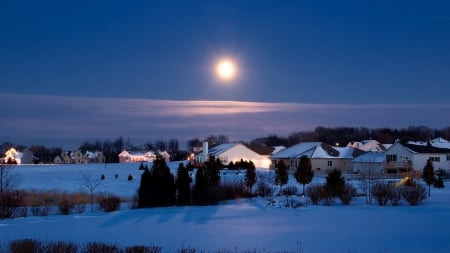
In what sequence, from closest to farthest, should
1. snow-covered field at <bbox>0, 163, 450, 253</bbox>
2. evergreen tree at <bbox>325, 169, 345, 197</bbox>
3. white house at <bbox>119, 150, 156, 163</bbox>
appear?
1. snow-covered field at <bbox>0, 163, 450, 253</bbox>
2. evergreen tree at <bbox>325, 169, 345, 197</bbox>
3. white house at <bbox>119, 150, 156, 163</bbox>

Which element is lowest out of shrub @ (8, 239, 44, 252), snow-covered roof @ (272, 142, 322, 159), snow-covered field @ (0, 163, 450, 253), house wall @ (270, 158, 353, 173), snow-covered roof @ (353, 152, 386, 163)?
snow-covered field @ (0, 163, 450, 253)

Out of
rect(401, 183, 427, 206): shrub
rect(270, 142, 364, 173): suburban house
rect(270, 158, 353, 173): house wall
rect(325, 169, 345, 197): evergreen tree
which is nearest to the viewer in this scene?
rect(401, 183, 427, 206): shrub

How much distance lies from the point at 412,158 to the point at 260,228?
4656cm

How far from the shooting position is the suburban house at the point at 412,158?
199 feet

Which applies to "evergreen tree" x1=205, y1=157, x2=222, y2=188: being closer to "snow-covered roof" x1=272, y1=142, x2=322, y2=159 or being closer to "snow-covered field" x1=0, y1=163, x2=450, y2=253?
"snow-covered field" x1=0, y1=163, x2=450, y2=253

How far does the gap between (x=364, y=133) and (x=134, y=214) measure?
475ft

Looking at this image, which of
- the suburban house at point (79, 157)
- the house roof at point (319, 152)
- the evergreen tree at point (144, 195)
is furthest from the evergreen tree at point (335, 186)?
the suburban house at point (79, 157)

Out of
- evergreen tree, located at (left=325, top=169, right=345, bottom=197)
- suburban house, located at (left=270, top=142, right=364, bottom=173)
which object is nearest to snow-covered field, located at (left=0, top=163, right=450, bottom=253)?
evergreen tree, located at (left=325, top=169, right=345, bottom=197)

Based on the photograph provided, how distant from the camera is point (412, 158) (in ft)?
200

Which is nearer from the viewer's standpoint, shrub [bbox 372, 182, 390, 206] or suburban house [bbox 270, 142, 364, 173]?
shrub [bbox 372, 182, 390, 206]

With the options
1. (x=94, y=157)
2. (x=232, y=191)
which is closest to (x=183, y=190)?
(x=232, y=191)

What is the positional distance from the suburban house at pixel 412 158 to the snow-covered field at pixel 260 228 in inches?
1368

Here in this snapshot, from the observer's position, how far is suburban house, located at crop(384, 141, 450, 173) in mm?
60750

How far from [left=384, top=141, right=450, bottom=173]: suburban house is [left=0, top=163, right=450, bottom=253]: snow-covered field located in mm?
34742
